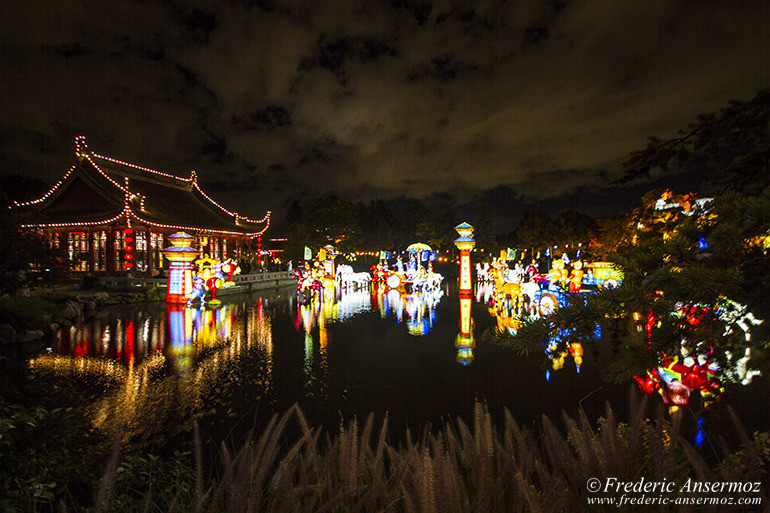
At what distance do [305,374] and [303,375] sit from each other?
6 centimetres

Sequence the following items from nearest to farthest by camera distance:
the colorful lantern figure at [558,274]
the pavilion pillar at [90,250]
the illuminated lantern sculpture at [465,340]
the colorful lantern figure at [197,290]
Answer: the illuminated lantern sculpture at [465,340]
the colorful lantern figure at [197,290]
the colorful lantern figure at [558,274]
the pavilion pillar at [90,250]

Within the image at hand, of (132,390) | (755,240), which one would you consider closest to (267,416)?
(132,390)

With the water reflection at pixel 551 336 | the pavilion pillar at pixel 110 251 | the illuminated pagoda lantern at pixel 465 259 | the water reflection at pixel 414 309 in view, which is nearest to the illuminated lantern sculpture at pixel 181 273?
the water reflection at pixel 414 309

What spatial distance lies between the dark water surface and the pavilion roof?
12.6 metres

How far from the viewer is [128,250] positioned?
22109mm

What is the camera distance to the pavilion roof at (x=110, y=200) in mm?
22094

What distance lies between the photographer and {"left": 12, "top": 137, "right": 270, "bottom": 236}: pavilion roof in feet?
72.5

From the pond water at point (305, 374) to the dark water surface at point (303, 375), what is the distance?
2cm

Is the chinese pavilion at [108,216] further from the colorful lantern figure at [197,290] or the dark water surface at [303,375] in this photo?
the dark water surface at [303,375]

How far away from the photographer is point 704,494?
1600 millimetres

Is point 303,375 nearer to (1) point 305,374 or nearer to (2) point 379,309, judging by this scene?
(1) point 305,374

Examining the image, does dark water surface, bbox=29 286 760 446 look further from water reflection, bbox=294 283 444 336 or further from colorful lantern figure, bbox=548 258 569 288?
colorful lantern figure, bbox=548 258 569 288

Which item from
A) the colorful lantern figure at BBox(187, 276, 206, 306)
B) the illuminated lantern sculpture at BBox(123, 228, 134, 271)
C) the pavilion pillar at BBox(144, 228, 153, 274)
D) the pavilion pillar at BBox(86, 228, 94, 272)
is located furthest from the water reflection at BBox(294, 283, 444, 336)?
the pavilion pillar at BBox(86, 228, 94, 272)

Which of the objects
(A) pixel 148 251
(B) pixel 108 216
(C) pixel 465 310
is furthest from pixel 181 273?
(C) pixel 465 310
